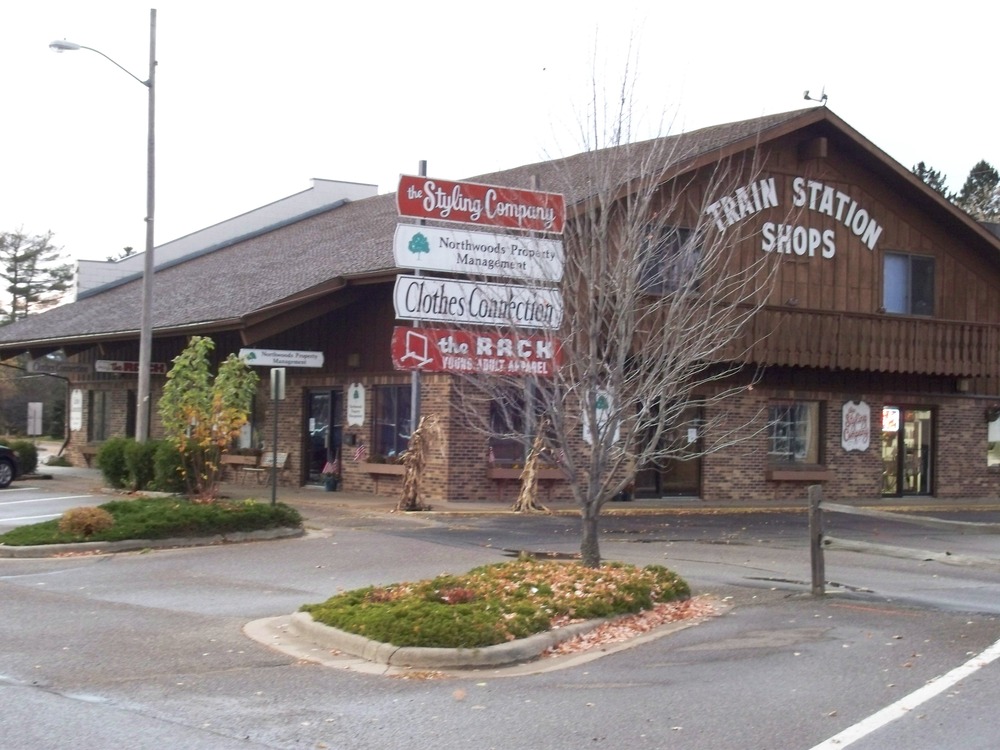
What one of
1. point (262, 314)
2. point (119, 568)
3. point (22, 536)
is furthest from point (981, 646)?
point (262, 314)

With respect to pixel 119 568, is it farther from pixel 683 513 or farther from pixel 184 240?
pixel 184 240

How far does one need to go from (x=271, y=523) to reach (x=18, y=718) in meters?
10.3

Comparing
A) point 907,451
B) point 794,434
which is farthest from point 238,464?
point 907,451

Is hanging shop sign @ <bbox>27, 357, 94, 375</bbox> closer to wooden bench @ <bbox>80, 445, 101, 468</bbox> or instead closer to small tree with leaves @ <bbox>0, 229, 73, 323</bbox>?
wooden bench @ <bbox>80, 445, 101, 468</bbox>

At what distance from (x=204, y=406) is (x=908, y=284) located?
17.6 m

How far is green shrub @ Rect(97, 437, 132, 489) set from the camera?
24.5 m

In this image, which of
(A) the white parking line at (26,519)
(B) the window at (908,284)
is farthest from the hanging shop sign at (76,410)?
(B) the window at (908,284)

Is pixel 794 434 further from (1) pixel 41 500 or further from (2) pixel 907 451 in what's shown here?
(1) pixel 41 500

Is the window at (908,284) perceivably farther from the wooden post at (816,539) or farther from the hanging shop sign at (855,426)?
the wooden post at (816,539)

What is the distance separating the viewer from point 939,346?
29406mm

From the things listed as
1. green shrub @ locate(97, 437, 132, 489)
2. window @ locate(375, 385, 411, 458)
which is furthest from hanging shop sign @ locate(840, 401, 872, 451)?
green shrub @ locate(97, 437, 132, 489)

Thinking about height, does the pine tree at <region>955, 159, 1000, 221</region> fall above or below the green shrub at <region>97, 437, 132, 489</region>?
above

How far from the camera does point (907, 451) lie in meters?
30.8

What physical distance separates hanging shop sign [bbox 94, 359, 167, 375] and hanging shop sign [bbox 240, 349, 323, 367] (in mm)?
6388
